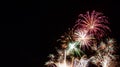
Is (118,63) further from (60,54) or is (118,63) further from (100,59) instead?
(60,54)

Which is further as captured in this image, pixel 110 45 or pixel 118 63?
pixel 118 63

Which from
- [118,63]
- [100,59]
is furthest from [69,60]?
[118,63]

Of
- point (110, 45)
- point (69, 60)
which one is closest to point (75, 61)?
point (69, 60)

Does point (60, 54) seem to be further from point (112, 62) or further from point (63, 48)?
point (112, 62)

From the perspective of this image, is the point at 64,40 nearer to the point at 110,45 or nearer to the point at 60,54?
the point at 60,54

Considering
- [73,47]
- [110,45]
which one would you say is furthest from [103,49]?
[73,47]

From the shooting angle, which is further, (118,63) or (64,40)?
(118,63)

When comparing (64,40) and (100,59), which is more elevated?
(64,40)
